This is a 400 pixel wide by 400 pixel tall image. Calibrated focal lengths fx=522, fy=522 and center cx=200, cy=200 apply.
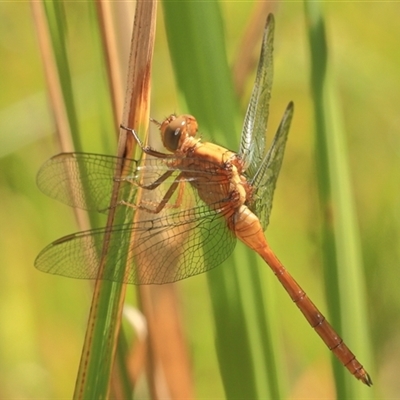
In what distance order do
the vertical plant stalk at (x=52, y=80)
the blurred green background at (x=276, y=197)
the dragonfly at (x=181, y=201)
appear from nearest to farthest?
1. the dragonfly at (x=181, y=201)
2. the vertical plant stalk at (x=52, y=80)
3. the blurred green background at (x=276, y=197)

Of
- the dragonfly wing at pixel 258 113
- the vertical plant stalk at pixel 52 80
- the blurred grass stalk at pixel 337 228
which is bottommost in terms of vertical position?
the blurred grass stalk at pixel 337 228

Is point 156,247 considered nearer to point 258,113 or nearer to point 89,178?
point 89,178

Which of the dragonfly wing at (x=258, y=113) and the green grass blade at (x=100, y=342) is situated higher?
the dragonfly wing at (x=258, y=113)

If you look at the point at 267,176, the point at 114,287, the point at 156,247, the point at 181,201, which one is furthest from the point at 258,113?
the point at 114,287

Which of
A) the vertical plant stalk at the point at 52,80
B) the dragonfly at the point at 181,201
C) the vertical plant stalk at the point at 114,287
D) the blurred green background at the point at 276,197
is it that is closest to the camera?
the vertical plant stalk at the point at 114,287

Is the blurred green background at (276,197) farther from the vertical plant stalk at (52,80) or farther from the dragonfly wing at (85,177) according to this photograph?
the dragonfly wing at (85,177)

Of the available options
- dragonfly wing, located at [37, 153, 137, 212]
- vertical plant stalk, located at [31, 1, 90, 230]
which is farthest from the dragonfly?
vertical plant stalk, located at [31, 1, 90, 230]

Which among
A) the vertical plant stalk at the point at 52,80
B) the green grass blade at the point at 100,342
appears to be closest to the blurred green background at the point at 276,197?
the vertical plant stalk at the point at 52,80
